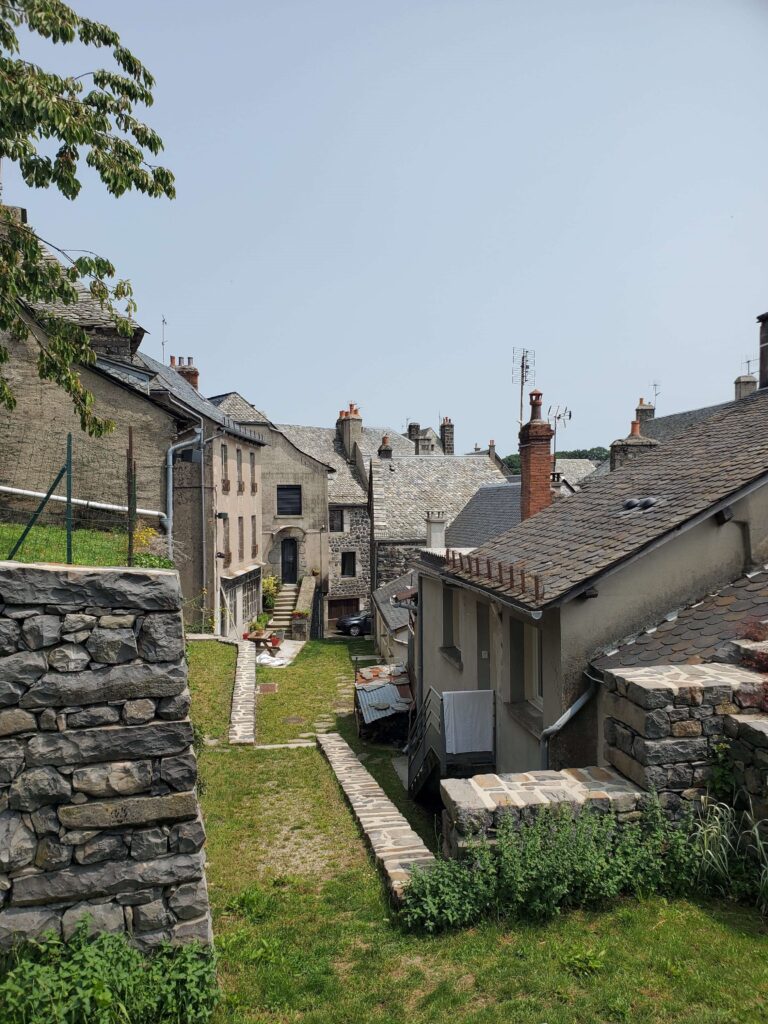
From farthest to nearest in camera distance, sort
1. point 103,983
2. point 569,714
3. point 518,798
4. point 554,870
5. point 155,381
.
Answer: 1. point 155,381
2. point 569,714
3. point 518,798
4. point 554,870
5. point 103,983

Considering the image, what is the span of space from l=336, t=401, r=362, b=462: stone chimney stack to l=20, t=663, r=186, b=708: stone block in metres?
35.6

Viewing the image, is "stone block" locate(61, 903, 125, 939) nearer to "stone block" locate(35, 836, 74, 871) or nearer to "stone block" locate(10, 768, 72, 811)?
"stone block" locate(35, 836, 74, 871)

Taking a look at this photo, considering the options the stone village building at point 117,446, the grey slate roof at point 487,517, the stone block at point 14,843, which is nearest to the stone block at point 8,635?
the stone block at point 14,843

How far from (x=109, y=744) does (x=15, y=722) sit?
1.91 feet

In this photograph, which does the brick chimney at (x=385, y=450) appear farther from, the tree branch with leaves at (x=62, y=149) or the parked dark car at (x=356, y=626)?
the tree branch with leaves at (x=62, y=149)

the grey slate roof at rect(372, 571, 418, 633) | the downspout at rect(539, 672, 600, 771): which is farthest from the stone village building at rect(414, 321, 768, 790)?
the grey slate roof at rect(372, 571, 418, 633)

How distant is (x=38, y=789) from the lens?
14.3 ft

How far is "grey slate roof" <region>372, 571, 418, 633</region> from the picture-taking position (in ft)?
66.9

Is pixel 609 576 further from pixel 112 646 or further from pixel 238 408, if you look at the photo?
pixel 238 408

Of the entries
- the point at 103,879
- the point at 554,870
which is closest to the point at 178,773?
the point at 103,879

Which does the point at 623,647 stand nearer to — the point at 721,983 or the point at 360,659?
the point at 721,983

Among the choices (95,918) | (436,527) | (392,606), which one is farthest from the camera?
(392,606)

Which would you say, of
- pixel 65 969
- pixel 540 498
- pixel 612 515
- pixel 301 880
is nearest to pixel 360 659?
pixel 540 498

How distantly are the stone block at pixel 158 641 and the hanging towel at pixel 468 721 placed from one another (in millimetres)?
5991
